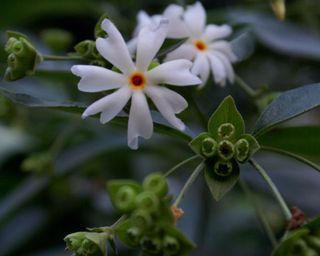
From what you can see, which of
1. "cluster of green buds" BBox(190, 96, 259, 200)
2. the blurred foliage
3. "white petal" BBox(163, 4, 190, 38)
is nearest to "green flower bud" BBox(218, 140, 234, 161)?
"cluster of green buds" BBox(190, 96, 259, 200)

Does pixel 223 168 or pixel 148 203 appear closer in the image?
pixel 148 203

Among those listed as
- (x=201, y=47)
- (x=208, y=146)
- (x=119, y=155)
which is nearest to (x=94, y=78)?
(x=208, y=146)

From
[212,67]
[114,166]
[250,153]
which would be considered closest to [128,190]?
[250,153]

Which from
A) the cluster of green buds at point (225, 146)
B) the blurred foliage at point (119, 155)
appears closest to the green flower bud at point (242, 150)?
the cluster of green buds at point (225, 146)

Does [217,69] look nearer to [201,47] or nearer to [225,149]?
[201,47]

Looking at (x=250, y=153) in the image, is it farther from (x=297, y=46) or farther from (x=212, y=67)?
(x=297, y=46)

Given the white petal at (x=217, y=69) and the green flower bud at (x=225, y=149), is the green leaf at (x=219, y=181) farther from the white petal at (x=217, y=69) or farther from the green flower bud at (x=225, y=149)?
the white petal at (x=217, y=69)

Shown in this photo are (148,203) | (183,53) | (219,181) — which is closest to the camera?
(148,203)
